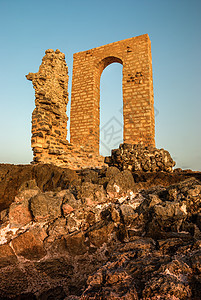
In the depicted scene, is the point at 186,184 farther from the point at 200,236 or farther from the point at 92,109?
the point at 92,109

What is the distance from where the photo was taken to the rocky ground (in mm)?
1316

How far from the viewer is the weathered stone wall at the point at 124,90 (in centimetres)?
827

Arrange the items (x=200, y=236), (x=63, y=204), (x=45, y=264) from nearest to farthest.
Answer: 1. (x=200, y=236)
2. (x=45, y=264)
3. (x=63, y=204)

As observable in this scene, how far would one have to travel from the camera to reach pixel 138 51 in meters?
8.78

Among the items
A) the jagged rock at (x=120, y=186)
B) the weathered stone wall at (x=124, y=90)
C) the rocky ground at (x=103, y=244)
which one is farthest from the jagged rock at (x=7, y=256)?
the weathered stone wall at (x=124, y=90)

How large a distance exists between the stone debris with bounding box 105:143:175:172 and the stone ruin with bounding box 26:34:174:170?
1.39 m

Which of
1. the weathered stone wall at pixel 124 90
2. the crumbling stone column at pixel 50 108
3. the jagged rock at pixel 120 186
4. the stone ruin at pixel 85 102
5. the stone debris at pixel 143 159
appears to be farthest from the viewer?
the weathered stone wall at pixel 124 90

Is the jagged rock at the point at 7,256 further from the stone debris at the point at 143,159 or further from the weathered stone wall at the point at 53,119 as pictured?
the stone debris at the point at 143,159

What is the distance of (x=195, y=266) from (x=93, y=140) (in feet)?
24.6

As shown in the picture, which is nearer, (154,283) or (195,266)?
(154,283)

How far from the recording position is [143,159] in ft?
20.3

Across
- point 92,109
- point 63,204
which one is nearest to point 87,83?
point 92,109

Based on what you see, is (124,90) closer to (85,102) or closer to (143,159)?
(85,102)

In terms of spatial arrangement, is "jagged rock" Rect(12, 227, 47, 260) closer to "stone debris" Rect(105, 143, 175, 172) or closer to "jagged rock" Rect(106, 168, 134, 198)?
"jagged rock" Rect(106, 168, 134, 198)
